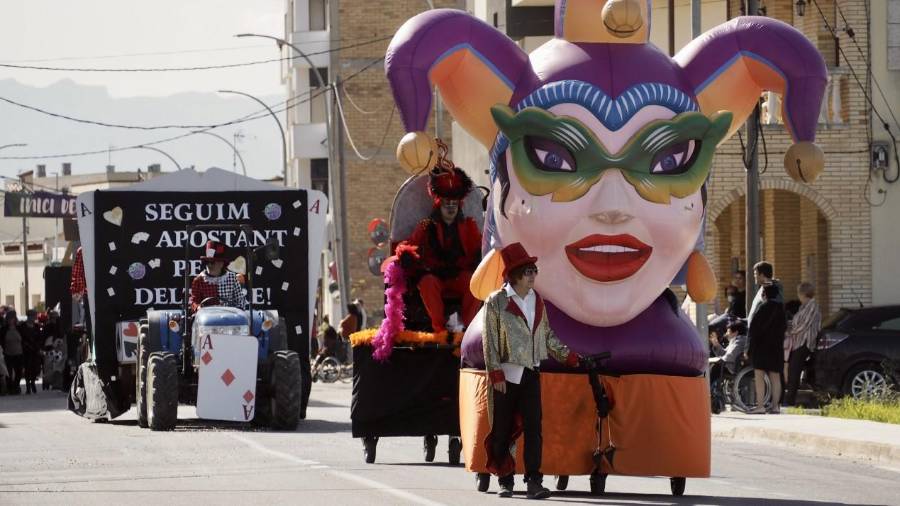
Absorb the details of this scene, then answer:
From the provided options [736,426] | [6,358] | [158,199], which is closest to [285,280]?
[158,199]

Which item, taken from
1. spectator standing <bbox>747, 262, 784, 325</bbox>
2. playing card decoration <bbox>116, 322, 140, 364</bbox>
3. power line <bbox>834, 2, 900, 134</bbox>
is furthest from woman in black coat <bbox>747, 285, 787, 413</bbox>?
power line <bbox>834, 2, 900, 134</bbox>

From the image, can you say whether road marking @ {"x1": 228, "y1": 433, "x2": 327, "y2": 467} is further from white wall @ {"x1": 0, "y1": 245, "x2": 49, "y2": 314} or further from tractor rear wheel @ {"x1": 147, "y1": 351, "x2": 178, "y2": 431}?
white wall @ {"x1": 0, "y1": 245, "x2": 49, "y2": 314}

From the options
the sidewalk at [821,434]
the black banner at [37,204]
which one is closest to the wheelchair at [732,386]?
the sidewalk at [821,434]

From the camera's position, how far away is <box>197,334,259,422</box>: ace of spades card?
20797 millimetres

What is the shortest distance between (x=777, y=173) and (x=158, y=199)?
12.0 metres

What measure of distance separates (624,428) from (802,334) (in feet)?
39.0

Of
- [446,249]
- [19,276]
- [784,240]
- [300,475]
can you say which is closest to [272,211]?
[446,249]

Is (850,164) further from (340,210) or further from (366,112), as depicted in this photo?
(366,112)

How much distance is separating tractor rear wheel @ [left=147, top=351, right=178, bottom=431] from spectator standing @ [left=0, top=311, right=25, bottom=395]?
54.4ft

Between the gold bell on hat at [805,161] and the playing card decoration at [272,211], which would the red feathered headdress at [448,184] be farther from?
the playing card decoration at [272,211]

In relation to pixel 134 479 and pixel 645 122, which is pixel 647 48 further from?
pixel 134 479

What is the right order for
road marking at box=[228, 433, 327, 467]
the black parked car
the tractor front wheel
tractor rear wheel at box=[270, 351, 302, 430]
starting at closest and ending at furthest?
road marking at box=[228, 433, 327, 467]
tractor rear wheel at box=[270, 351, 302, 430]
the tractor front wheel
the black parked car

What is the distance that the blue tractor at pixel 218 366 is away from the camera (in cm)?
2084

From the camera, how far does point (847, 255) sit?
103ft
